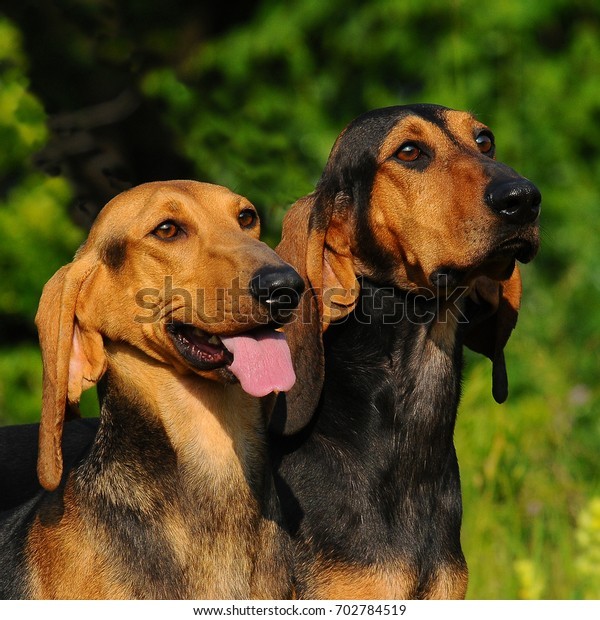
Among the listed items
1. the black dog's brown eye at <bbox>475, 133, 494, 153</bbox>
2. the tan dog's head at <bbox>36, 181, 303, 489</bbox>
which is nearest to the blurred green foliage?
the black dog's brown eye at <bbox>475, 133, 494, 153</bbox>

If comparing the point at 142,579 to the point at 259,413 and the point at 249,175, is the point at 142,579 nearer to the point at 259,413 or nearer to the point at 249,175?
the point at 259,413

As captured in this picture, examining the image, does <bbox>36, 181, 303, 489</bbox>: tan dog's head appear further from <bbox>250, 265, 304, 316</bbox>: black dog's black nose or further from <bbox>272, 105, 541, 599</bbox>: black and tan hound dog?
<bbox>272, 105, 541, 599</bbox>: black and tan hound dog

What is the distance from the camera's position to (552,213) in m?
11.6

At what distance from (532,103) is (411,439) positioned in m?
7.25

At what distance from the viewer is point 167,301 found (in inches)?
179

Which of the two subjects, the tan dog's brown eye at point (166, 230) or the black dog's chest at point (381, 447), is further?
the black dog's chest at point (381, 447)

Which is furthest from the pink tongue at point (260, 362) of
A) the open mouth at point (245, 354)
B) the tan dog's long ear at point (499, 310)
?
the tan dog's long ear at point (499, 310)

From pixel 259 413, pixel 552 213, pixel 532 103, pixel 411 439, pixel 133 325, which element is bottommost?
pixel 552 213

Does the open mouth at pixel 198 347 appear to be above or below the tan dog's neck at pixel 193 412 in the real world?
above

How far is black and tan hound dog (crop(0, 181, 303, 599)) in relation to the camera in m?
4.43

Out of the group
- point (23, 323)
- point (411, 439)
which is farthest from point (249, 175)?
point (411, 439)

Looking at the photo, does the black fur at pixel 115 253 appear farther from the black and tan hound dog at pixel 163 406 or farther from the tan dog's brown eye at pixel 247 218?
the tan dog's brown eye at pixel 247 218

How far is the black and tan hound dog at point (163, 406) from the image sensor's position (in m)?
4.43

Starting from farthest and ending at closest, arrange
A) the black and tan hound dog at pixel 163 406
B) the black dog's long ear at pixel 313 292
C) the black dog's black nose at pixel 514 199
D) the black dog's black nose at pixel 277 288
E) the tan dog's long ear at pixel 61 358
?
1. the black dog's long ear at pixel 313 292
2. the black dog's black nose at pixel 514 199
3. the tan dog's long ear at pixel 61 358
4. the black and tan hound dog at pixel 163 406
5. the black dog's black nose at pixel 277 288
